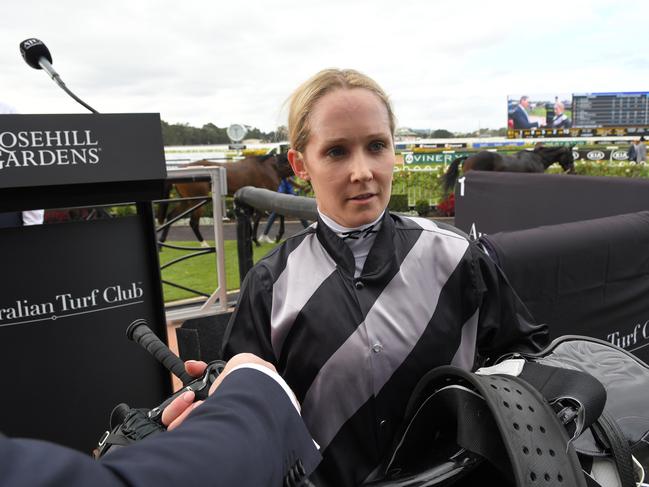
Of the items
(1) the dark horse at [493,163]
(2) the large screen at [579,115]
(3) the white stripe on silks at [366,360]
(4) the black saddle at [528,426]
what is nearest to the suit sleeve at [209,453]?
(4) the black saddle at [528,426]

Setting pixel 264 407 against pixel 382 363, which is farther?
pixel 382 363

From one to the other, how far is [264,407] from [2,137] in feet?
5.39

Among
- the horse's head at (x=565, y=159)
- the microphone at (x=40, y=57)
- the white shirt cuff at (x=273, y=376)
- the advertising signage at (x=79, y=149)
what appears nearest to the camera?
the white shirt cuff at (x=273, y=376)

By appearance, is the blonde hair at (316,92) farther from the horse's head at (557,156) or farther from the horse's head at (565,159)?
the horse's head at (565,159)

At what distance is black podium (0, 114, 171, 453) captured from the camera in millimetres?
1880

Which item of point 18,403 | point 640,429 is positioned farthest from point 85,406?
point 640,429

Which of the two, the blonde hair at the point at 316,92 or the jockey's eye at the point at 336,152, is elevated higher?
the blonde hair at the point at 316,92

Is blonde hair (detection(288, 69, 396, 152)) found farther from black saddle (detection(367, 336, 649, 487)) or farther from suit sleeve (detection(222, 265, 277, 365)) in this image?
black saddle (detection(367, 336, 649, 487))

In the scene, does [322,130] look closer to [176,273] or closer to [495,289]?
[495,289]

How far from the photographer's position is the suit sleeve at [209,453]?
0.43 metres

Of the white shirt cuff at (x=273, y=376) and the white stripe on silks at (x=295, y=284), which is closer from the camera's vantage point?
the white shirt cuff at (x=273, y=376)

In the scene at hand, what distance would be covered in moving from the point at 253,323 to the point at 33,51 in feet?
5.72

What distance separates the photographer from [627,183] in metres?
3.48

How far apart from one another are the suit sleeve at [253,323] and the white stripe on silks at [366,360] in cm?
14
